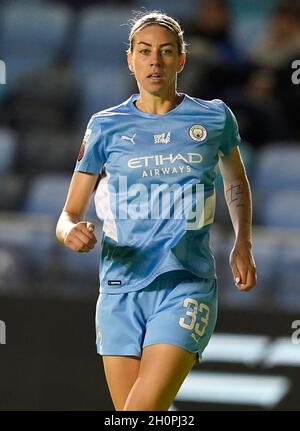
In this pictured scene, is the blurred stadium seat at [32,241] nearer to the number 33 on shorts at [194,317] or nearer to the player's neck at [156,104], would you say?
the player's neck at [156,104]

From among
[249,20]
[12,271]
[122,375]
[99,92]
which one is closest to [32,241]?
[12,271]

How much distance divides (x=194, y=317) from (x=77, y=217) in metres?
0.51

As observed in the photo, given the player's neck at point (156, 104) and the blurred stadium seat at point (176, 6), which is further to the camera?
the blurred stadium seat at point (176, 6)

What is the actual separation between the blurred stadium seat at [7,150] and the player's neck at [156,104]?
3753 mm

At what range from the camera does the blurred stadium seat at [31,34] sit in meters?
8.45

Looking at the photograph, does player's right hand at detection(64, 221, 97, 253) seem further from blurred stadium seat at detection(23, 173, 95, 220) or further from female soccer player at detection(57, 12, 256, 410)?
blurred stadium seat at detection(23, 173, 95, 220)

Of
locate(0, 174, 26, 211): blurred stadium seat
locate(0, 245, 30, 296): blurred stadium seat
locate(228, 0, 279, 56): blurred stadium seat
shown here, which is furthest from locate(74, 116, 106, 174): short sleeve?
locate(228, 0, 279, 56): blurred stadium seat

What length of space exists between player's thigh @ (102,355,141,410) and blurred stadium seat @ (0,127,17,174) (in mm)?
3977

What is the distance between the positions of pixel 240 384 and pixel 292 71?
2401 mm

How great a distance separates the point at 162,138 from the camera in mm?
3932

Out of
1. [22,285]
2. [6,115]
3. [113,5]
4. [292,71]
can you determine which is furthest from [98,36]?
[22,285]

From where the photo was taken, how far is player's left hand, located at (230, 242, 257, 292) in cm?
387

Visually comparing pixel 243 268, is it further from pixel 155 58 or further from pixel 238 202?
pixel 155 58

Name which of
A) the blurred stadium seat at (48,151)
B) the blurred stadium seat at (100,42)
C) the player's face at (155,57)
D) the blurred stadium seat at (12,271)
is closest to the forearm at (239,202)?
the player's face at (155,57)
